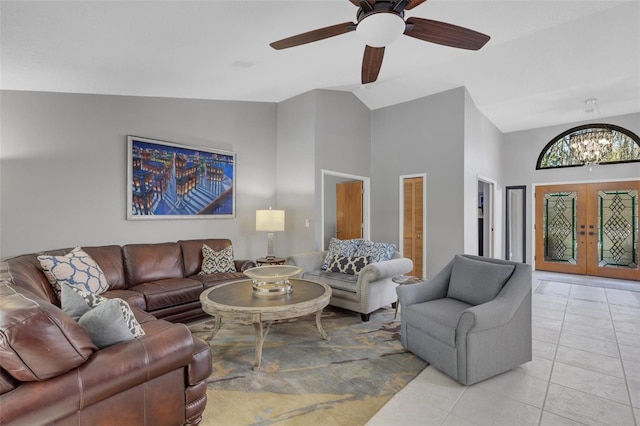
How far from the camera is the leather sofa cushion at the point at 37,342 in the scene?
3.80ft

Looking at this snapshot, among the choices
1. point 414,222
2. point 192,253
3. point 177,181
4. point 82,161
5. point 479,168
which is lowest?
point 192,253

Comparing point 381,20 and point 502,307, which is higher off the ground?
point 381,20

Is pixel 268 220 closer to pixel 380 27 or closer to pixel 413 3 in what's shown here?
pixel 380 27

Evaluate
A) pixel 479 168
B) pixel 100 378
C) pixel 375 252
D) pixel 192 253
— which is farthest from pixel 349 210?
pixel 100 378

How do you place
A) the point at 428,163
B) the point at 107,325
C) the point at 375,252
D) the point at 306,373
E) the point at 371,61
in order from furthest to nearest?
the point at 428,163 < the point at 375,252 < the point at 371,61 < the point at 306,373 < the point at 107,325

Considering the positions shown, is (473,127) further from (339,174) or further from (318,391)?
(318,391)

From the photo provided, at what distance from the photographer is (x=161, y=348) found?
1.55 m

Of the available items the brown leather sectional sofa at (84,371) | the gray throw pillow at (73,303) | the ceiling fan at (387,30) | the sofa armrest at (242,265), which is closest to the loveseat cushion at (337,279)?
the sofa armrest at (242,265)

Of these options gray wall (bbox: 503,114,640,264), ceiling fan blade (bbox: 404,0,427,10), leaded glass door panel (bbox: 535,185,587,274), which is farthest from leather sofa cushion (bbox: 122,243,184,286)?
leaded glass door panel (bbox: 535,185,587,274)

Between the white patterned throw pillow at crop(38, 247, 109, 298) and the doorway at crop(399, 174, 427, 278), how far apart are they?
4360 mm

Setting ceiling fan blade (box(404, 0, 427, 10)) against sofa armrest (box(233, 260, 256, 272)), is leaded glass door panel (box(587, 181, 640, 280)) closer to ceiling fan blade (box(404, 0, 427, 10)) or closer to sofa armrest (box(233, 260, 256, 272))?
Answer: ceiling fan blade (box(404, 0, 427, 10))

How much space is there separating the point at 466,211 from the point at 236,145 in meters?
3.72

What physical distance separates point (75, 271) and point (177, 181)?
1707 millimetres

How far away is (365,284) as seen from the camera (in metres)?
3.36
